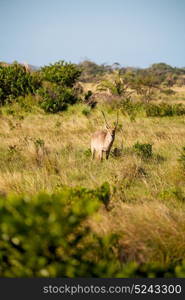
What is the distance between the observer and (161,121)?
13516 millimetres

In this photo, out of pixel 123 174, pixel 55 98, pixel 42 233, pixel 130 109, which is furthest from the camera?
pixel 55 98

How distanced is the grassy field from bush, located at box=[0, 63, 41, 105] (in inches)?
157

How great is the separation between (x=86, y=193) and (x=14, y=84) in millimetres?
14722

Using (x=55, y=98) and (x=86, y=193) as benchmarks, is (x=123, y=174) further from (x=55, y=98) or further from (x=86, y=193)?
(x=55, y=98)

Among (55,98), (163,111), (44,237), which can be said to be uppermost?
(55,98)

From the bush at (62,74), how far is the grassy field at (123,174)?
526 cm

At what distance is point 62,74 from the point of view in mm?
18000

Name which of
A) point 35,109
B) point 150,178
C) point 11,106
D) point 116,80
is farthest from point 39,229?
point 116,80

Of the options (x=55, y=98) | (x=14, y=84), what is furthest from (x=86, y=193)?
(x=14, y=84)

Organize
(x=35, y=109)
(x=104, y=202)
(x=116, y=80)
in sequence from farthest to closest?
(x=116, y=80)
(x=35, y=109)
(x=104, y=202)

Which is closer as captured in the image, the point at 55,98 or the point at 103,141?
the point at 103,141

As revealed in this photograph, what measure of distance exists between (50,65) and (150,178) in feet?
50.5

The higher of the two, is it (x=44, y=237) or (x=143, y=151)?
(x=44, y=237)

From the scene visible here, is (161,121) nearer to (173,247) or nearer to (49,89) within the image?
(49,89)
